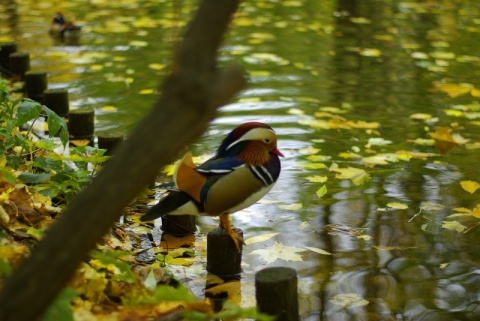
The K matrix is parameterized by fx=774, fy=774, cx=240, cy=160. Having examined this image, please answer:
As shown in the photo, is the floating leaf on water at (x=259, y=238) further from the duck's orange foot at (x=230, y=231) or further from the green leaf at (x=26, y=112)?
the green leaf at (x=26, y=112)

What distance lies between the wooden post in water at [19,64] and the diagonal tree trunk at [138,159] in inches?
239

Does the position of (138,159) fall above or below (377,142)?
above

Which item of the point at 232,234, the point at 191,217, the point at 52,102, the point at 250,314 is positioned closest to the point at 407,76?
the point at 52,102

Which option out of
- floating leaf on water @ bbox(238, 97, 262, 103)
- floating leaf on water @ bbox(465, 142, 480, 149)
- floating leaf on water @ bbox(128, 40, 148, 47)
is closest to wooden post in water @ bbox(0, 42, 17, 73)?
floating leaf on water @ bbox(128, 40, 148, 47)

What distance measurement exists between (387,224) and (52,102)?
10.2 ft

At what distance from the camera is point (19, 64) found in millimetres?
7637

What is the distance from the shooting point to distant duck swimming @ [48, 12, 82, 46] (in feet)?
30.9

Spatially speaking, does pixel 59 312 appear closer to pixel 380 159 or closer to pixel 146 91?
pixel 380 159

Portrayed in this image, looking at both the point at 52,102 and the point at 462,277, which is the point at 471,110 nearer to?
the point at 462,277

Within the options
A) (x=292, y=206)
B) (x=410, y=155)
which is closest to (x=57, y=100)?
(x=292, y=206)

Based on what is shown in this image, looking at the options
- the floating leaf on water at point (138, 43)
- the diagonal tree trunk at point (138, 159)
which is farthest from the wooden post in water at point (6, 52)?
the diagonal tree trunk at point (138, 159)

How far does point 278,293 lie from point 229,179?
86 centimetres

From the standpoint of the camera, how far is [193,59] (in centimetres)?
186

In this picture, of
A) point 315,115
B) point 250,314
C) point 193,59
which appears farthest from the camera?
point 315,115
